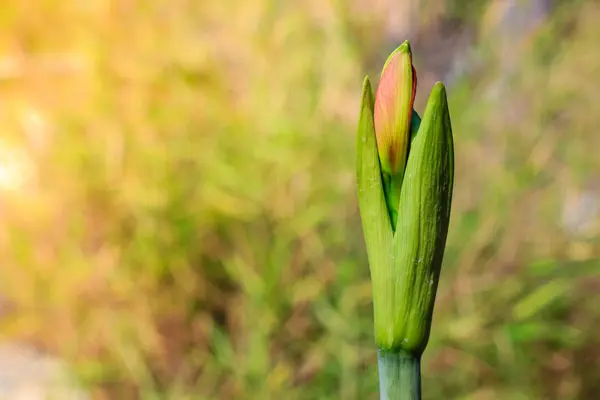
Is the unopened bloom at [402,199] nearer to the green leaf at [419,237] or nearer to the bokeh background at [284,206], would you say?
the green leaf at [419,237]

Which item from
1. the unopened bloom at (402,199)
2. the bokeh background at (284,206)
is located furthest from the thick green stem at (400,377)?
the bokeh background at (284,206)

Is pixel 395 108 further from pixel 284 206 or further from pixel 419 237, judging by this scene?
pixel 284 206

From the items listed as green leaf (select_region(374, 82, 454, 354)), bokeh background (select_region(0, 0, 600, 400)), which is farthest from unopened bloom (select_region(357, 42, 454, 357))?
bokeh background (select_region(0, 0, 600, 400))

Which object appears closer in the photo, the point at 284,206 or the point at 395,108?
the point at 395,108

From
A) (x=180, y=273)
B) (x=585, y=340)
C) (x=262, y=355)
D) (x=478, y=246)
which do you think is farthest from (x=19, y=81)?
(x=585, y=340)

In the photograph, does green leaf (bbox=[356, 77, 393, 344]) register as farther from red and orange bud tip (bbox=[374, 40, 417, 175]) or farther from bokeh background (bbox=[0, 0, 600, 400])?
bokeh background (bbox=[0, 0, 600, 400])

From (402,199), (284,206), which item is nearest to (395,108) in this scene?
(402,199)
